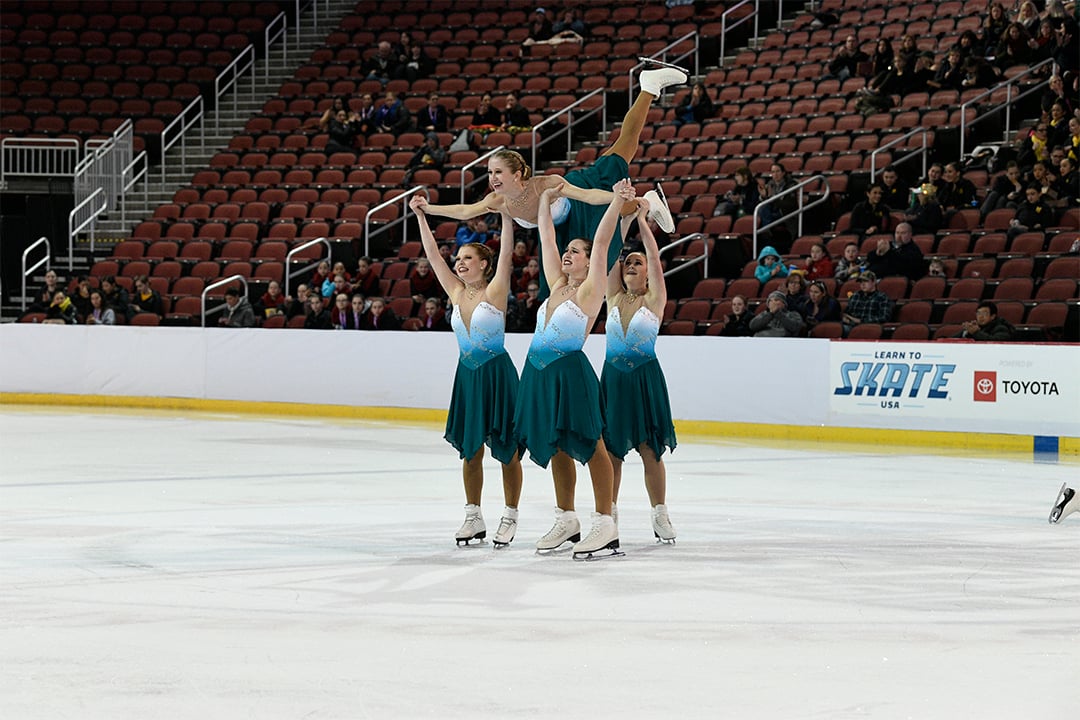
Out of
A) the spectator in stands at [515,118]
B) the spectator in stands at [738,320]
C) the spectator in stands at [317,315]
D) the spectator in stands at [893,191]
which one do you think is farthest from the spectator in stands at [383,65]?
the spectator in stands at [738,320]

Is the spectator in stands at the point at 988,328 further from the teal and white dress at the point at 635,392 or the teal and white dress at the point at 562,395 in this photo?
the teal and white dress at the point at 562,395

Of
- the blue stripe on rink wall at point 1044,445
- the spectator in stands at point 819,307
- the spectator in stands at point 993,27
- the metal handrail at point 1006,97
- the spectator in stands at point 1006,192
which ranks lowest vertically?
the blue stripe on rink wall at point 1044,445

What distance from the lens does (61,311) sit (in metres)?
19.5

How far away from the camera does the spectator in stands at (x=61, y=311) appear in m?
19.4

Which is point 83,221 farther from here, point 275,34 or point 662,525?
point 662,525

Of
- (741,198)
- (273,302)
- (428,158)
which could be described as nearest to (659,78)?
(741,198)

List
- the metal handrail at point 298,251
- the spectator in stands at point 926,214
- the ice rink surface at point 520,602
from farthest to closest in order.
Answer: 1. the metal handrail at point 298,251
2. the spectator in stands at point 926,214
3. the ice rink surface at point 520,602

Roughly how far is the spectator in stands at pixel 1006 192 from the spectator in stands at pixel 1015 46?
2.58 m

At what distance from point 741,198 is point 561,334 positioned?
37.5 ft

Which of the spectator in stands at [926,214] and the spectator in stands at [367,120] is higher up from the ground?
the spectator in stands at [367,120]

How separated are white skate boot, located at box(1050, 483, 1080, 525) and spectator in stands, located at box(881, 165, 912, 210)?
889 centimetres

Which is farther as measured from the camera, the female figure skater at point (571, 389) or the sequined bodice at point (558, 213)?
the sequined bodice at point (558, 213)

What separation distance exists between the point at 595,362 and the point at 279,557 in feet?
29.2

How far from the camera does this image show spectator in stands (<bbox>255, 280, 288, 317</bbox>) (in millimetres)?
18547
